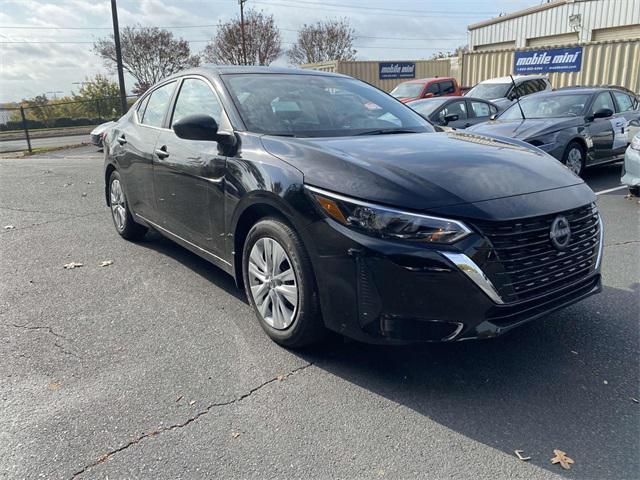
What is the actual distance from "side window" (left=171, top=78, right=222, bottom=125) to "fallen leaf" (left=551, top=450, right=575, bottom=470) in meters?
2.85

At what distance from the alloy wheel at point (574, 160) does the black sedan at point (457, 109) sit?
3.04 m

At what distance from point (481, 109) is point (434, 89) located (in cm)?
441

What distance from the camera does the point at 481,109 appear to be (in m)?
12.1

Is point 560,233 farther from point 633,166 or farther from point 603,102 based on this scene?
point 603,102

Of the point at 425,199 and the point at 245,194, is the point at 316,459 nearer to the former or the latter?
the point at 425,199

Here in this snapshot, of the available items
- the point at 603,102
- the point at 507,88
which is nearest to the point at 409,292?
the point at 603,102

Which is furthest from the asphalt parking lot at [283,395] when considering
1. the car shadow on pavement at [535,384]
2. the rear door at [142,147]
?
the rear door at [142,147]

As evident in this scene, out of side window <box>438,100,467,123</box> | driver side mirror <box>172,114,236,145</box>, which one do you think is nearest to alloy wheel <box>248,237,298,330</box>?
driver side mirror <box>172,114,236,145</box>

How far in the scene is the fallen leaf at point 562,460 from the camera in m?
2.23

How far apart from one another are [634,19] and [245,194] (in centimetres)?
2336

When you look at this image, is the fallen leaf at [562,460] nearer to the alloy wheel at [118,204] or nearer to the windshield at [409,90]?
the alloy wheel at [118,204]

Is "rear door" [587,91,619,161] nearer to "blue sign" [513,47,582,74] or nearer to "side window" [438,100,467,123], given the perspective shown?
"side window" [438,100,467,123]

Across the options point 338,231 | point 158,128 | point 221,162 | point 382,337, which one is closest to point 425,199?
point 338,231

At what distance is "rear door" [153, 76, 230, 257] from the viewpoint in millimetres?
3645
